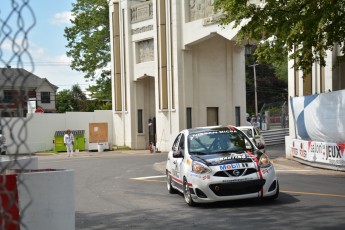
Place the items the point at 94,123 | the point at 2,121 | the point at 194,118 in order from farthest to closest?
1. the point at 94,123
2. the point at 194,118
3. the point at 2,121

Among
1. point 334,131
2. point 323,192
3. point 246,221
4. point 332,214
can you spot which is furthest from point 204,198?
point 334,131

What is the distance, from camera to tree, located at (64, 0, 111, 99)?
1891 inches

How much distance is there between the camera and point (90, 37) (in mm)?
48562

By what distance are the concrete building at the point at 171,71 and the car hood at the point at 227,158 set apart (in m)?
20.3

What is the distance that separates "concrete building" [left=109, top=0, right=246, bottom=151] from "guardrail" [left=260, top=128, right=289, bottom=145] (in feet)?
7.86

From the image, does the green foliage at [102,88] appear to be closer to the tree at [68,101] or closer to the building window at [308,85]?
the tree at [68,101]

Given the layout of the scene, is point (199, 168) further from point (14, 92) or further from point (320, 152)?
point (320, 152)

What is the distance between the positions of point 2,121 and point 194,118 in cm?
3185

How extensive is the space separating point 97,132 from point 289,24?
80.5 ft

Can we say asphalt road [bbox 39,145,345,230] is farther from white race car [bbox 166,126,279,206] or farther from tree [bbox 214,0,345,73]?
tree [bbox 214,0,345,73]

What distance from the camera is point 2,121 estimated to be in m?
2.89

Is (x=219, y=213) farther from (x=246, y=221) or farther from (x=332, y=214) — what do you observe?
(x=332, y=214)

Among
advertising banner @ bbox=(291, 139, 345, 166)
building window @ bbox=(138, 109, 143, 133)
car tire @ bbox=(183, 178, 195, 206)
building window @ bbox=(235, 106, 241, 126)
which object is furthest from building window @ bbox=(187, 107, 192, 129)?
car tire @ bbox=(183, 178, 195, 206)

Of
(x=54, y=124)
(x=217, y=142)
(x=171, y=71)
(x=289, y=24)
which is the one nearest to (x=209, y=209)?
(x=217, y=142)
